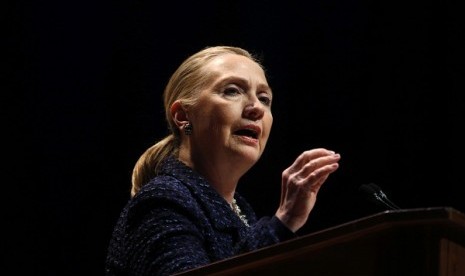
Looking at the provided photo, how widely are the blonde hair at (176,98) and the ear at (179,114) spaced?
15mm

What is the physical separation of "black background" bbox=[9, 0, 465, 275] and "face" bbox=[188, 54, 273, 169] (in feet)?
2.87

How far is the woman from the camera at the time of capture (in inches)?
58.5

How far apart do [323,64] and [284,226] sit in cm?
159

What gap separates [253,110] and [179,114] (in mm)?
177

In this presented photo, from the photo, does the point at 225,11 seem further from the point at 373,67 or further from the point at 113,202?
the point at 113,202

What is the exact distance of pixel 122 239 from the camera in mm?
1631

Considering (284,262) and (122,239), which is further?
(122,239)

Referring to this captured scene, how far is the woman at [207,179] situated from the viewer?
1486 millimetres

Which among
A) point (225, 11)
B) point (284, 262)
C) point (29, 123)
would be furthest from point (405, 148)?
point (284, 262)

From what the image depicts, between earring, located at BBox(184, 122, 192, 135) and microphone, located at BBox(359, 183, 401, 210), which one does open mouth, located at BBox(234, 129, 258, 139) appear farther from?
microphone, located at BBox(359, 183, 401, 210)

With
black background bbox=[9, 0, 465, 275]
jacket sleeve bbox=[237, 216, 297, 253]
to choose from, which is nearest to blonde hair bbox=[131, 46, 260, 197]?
jacket sleeve bbox=[237, 216, 297, 253]

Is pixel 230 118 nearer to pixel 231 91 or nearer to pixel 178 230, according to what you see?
pixel 231 91

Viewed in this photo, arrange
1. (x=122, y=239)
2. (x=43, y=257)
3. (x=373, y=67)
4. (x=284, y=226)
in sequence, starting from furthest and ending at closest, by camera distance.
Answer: (x=373, y=67), (x=43, y=257), (x=122, y=239), (x=284, y=226)

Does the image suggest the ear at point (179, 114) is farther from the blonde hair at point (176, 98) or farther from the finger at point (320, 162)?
the finger at point (320, 162)
